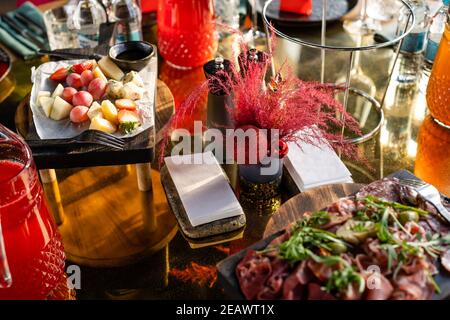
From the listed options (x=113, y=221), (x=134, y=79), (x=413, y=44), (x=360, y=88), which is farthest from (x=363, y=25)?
(x=113, y=221)

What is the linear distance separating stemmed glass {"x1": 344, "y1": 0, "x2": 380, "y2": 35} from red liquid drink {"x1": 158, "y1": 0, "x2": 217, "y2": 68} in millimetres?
417

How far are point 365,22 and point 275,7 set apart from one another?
0.27 metres

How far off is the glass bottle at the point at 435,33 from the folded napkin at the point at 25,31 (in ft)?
3.47

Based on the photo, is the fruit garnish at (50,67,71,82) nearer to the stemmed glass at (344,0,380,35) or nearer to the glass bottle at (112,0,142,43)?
the glass bottle at (112,0,142,43)

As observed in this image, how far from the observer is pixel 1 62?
164cm

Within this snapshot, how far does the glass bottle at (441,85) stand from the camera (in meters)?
1.35

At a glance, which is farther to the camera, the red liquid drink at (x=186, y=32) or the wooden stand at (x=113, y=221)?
the red liquid drink at (x=186, y=32)

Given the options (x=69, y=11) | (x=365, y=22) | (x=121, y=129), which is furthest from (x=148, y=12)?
(x=121, y=129)

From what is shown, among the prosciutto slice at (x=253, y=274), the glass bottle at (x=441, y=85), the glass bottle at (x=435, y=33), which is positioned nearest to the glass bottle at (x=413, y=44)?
the glass bottle at (x=435, y=33)

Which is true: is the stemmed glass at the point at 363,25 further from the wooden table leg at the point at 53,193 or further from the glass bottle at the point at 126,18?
the wooden table leg at the point at 53,193

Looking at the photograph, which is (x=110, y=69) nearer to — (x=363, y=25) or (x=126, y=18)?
(x=126, y=18)

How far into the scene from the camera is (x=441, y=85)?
1380 millimetres
